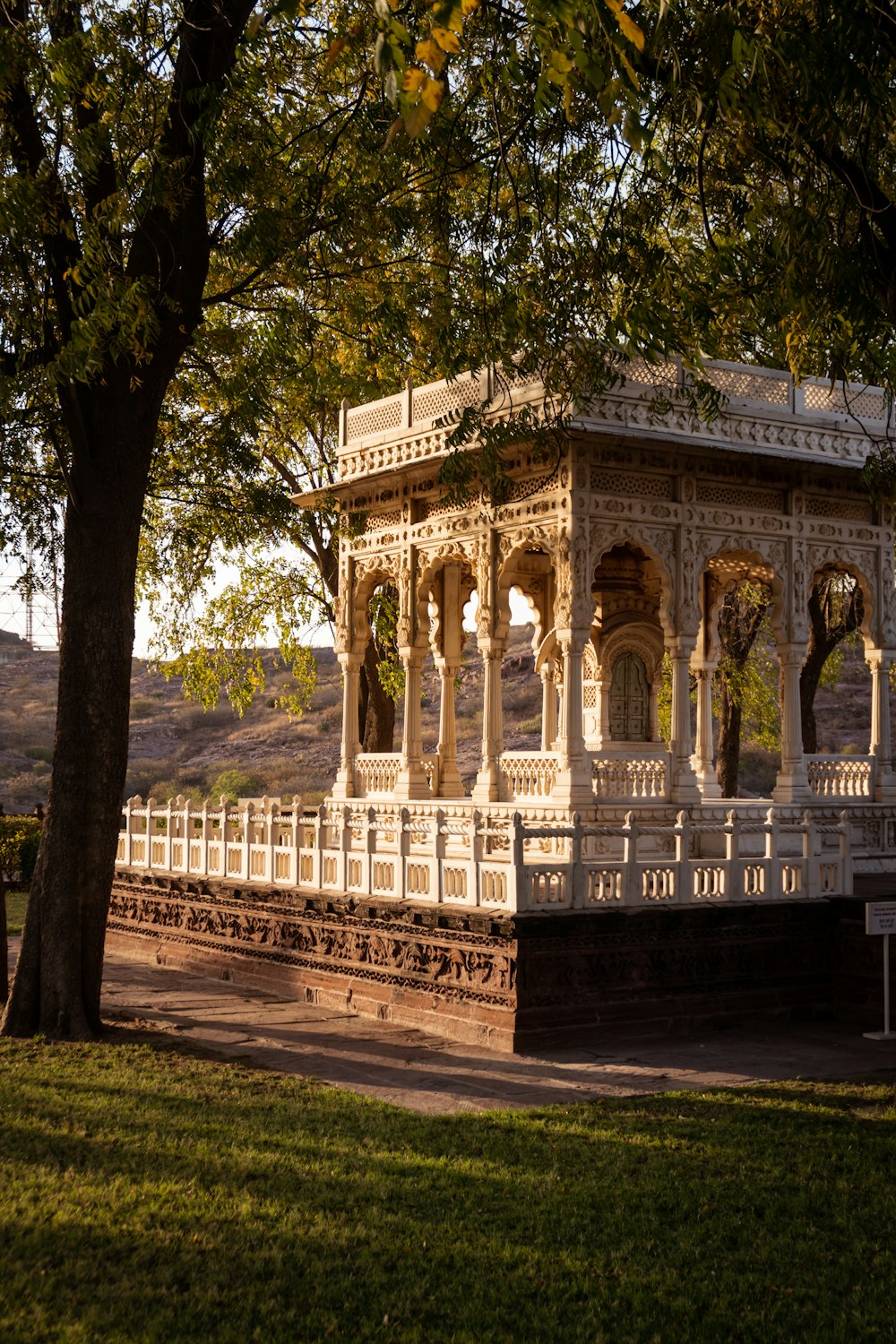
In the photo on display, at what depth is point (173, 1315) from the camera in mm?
5883

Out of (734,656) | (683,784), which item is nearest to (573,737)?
(683,784)

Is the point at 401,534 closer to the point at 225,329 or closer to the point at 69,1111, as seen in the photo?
the point at 225,329

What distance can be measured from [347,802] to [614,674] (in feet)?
12.9

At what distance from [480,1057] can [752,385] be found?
9248 millimetres

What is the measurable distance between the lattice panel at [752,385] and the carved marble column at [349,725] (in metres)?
6.04

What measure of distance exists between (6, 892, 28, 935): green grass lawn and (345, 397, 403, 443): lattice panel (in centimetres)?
921

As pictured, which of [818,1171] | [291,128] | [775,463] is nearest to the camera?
[818,1171]

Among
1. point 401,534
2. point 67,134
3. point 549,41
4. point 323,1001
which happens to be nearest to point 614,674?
point 401,534

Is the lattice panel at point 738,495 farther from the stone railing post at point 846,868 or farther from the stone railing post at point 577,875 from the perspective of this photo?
the stone railing post at point 577,875

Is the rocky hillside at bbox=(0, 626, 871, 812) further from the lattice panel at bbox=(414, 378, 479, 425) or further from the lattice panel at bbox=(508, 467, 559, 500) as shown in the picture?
the lattice panel at bbox=(508, 467, 559, 500)

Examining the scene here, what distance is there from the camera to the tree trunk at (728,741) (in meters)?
28.5

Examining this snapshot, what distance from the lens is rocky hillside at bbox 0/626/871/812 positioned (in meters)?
62.7

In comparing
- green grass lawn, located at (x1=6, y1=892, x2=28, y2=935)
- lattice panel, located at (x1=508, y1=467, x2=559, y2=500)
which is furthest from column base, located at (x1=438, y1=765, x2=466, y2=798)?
green grass lawn, located at (x1=6, y1=892, x2=28, y2=935)

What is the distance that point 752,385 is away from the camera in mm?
17547
